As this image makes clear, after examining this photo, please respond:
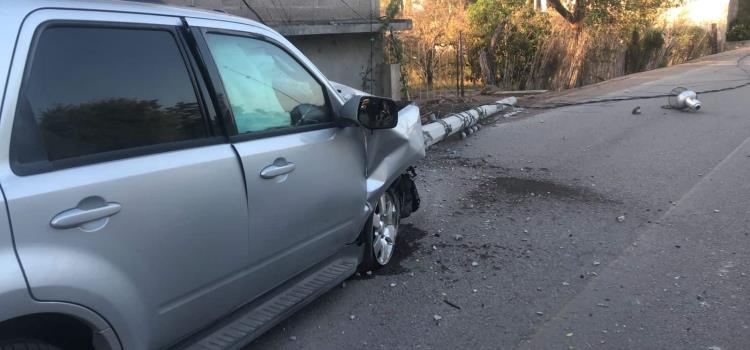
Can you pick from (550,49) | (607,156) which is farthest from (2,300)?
(550,49)

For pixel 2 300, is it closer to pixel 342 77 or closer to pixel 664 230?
pixel 664 230

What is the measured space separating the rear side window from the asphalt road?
155 cm

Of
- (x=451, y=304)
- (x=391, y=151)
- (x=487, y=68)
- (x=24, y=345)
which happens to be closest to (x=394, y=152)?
(x=391, y=151)

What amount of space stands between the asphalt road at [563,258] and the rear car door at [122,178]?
3.38 ft

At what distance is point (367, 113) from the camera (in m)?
3.95

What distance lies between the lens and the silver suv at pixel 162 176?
2178 mm

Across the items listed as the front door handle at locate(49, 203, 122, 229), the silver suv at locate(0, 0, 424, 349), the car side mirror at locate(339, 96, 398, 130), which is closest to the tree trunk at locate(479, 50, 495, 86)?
the car side mirror at locate(339, 96, 398, 130)

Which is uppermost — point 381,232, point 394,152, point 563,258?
point 394,152

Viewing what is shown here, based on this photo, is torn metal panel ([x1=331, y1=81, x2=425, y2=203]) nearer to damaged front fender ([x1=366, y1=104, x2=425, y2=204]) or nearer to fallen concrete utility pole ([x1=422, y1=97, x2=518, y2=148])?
damaged front fender ([x1=366, y1=104, x2=425, y2=204])

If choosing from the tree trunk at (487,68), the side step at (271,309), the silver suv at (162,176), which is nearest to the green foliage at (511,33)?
the tree trunk at (487,68)

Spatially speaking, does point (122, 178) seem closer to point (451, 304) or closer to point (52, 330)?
point (52, 330)

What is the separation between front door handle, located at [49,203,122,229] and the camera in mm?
2182

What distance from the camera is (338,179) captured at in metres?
3.82

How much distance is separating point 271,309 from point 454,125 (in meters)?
6.43
